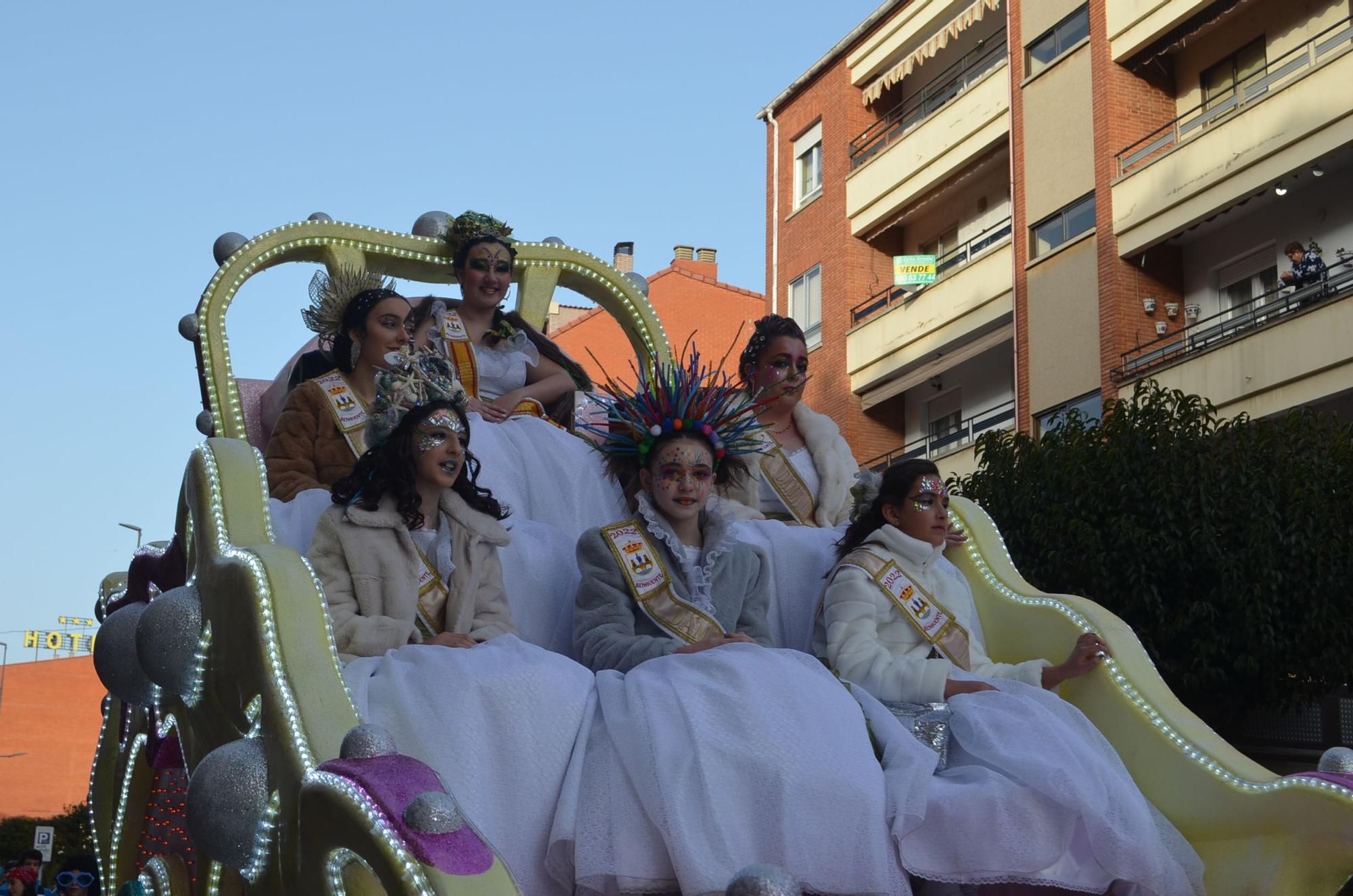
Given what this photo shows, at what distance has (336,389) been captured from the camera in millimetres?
6371

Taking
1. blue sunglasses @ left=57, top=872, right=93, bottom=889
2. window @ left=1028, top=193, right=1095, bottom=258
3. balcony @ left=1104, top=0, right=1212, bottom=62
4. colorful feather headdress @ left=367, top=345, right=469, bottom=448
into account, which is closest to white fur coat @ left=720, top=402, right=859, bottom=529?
→ colorful feather headdress @ left=367, top=345, right=469, bottom=448

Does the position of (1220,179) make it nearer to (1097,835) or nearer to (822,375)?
(822,375)

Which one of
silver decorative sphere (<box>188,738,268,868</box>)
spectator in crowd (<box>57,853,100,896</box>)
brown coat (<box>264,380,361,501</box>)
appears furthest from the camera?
spectator in crowd (<box>57,853,100,896</box>)

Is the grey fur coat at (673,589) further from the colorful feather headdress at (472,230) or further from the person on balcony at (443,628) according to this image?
the colorful feather headdress at (472,230)

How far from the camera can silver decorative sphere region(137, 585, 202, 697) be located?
4.61 m

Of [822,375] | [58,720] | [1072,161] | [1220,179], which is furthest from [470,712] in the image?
[58,720]

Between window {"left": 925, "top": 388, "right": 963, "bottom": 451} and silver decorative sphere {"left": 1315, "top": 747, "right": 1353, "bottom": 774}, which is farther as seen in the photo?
window {"left": 925, "top": 388, "right": 963, "bottom": 451}

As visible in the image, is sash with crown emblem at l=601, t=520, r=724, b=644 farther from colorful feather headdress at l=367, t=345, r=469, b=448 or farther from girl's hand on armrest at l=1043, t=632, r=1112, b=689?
girl's hand on armrest at l=1043, t=632, r=1112, b=689

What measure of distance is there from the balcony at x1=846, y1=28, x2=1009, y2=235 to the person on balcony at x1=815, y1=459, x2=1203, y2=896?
66.6ft

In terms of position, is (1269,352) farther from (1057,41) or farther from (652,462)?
(652,462)

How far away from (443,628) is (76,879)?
6811 millimetres

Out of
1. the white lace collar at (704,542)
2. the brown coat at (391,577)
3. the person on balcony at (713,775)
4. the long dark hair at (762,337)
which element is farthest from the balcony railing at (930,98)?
the person on balcony at (713,775)

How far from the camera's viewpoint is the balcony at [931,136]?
2545 cm

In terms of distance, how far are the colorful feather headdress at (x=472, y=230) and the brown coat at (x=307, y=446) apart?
1367 mm
